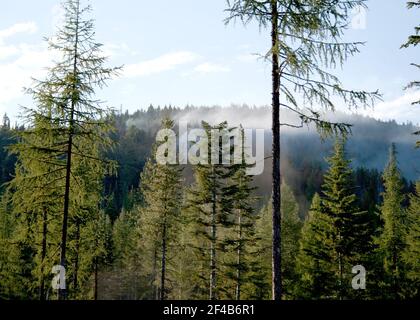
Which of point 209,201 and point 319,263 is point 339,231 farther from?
point 209,201

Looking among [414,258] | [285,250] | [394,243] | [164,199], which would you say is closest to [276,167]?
[164,199]

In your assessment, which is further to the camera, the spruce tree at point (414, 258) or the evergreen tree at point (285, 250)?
the evergreen tree at point (285, 250)

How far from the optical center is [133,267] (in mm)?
58875

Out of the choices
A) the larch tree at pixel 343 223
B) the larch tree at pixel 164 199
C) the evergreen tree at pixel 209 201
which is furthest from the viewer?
the larch tree at pixel 164 199

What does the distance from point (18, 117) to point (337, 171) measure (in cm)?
2006

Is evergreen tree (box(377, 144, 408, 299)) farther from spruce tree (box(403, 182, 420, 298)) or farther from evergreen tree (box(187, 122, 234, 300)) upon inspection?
evergreen tree (box(187, 122, 234, 300))

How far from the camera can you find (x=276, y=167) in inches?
516

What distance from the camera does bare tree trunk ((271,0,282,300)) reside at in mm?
12734

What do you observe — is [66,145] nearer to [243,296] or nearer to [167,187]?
[167,187]

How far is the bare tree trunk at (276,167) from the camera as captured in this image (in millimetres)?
12734

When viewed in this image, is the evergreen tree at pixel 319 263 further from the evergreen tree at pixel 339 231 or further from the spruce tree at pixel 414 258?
the spruce tree at pixel 414 258

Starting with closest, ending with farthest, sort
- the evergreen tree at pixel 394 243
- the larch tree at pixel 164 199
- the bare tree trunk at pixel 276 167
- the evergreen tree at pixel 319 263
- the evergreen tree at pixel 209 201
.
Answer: the bare tree trunk at pixel 276 167 → the evergreen tree at pixel 319 263 → the evergreen tree at pixel 209 201 → the larch tree at pixel 164 199 → the evergreen tree at pixel 394 243

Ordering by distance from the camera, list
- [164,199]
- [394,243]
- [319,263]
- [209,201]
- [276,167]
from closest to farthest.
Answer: [276,167] < [209,201] < [319,263] < [164,199] < [394,243]

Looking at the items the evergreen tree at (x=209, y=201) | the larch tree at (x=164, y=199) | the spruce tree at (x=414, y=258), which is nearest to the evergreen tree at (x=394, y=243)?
the spruce tree at (x=414, y=258)
